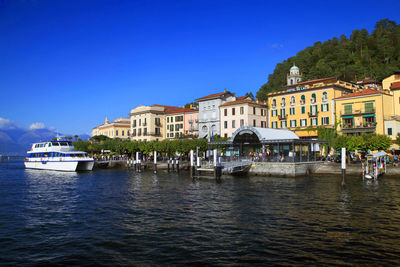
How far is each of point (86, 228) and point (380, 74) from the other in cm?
7913

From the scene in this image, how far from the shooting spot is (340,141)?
48250mm

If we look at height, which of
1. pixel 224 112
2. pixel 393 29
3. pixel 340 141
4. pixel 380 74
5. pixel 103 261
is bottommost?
pixel 103 261

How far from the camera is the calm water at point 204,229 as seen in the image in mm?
11922

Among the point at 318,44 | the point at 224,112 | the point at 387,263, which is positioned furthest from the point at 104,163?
the point at 318,44

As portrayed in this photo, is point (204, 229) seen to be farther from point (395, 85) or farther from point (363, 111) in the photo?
point (395, 85)

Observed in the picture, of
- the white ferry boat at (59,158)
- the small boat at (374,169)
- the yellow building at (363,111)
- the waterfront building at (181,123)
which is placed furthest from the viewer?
the waterfront building at (181,123)

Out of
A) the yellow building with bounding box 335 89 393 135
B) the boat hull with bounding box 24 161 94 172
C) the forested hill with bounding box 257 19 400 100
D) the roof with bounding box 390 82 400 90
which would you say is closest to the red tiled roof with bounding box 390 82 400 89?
the roof with bounding box 390 82 400 90

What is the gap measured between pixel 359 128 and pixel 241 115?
892 inches

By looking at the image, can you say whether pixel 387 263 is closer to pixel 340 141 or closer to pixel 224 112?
pixel 340 141

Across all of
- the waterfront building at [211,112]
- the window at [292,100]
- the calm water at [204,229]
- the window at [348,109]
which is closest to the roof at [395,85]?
the window at [348,109]

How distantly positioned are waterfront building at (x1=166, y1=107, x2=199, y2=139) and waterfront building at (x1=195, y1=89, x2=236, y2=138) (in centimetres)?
298

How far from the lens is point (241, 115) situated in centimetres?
6581

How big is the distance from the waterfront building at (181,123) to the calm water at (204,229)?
51.2 meters

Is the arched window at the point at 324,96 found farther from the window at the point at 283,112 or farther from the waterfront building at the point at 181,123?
the waterfront building at the point at 181,123
